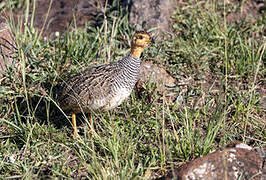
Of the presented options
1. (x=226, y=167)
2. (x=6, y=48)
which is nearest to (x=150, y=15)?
(x=6, y=48)

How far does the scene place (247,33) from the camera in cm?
760

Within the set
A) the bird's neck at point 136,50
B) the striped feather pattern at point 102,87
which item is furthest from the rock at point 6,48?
the bird's neck at point 136,50

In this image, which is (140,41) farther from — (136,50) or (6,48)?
(6,48)

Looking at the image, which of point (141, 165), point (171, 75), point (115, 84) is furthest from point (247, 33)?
point (141, 165)

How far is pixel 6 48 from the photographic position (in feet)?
21.8

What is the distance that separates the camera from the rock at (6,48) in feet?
21.2

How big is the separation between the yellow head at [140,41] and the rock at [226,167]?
179 cm

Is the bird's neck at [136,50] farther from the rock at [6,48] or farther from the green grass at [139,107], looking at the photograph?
the rock at [6,48]

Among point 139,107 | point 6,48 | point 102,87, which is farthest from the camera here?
point 6,48

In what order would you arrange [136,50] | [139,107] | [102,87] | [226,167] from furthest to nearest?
[139,107] → [136,50] → [102,87] → [226,167]

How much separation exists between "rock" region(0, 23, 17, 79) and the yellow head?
213 cm

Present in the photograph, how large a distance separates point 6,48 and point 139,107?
2364 millimetres

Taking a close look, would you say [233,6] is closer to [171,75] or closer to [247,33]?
[247,33]

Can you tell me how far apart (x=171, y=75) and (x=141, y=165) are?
7.73ft
